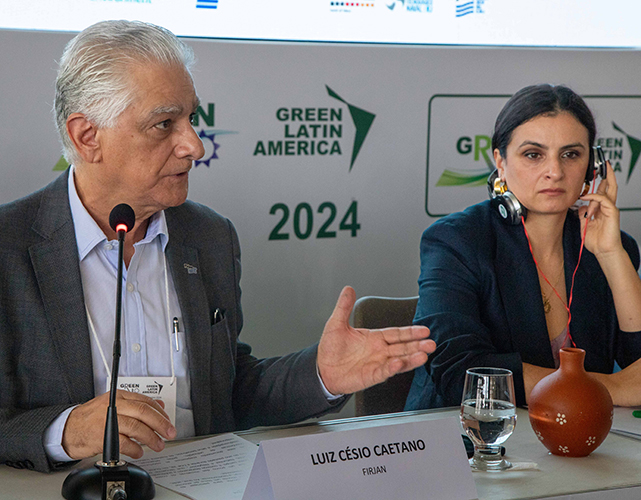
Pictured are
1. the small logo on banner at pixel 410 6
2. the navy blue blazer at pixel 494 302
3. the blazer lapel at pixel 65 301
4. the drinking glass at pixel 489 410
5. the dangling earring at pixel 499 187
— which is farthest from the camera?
the small logo on banner at pixel 410 6

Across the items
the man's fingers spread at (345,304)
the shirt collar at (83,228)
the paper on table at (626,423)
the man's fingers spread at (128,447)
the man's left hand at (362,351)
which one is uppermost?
the shirt collar at (83,228)

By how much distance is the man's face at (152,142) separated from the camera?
5.25 feet

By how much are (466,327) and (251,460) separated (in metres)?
0.77

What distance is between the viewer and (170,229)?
5.99 feet

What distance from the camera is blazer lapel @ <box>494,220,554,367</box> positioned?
208 centimetres

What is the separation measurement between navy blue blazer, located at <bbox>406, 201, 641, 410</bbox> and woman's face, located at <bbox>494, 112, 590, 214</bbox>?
0.34 ft

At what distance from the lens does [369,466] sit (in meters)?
1.18

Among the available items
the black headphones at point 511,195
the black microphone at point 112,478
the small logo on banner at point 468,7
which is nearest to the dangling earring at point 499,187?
the black headphones at point 511,195

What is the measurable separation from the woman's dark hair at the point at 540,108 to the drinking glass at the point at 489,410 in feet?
3.37

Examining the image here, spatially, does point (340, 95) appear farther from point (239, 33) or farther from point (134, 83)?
point (134, 83)

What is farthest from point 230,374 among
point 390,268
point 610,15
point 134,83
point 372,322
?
point 610,15

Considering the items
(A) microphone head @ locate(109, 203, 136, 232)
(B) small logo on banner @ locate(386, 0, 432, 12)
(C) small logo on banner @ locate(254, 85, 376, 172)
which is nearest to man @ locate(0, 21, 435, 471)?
Result: (A) microphone head @ locate(109, 203, 136, 232)

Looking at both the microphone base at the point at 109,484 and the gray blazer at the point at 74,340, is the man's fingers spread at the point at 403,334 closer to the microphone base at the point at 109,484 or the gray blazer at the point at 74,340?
the gray blazer at the point at 74,340

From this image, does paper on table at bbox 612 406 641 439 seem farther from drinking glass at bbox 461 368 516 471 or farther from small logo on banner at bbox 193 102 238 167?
small logo on banner at bbox 193 102 238 167
